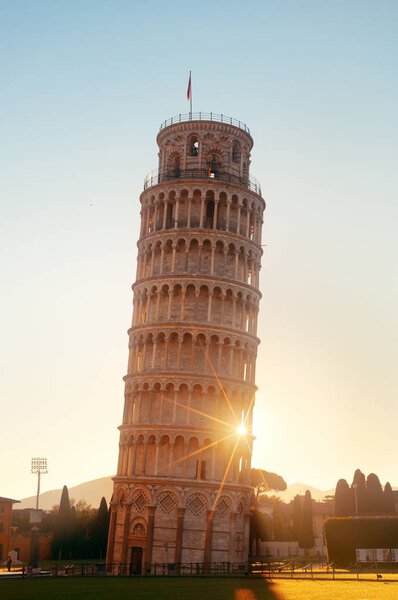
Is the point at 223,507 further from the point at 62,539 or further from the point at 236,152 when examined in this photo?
the point at 62,539

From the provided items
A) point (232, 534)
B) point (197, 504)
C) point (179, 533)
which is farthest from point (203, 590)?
point (232, 534)

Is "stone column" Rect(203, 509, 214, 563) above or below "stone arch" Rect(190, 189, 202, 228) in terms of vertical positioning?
below

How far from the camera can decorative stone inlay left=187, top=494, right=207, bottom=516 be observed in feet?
195

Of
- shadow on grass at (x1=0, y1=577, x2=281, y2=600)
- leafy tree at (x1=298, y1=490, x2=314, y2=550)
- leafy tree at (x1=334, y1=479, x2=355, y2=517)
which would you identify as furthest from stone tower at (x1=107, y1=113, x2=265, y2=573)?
leafy tree at (x1=334, y1=479, x2=355, y2=517)

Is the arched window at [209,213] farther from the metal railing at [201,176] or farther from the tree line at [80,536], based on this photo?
the tree line at [80,536]

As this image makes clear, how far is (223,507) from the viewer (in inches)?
2383

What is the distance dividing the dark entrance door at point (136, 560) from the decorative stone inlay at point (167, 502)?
3.91 metres

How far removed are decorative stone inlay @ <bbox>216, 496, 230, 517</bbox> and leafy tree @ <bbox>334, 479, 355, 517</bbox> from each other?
54.3 meters

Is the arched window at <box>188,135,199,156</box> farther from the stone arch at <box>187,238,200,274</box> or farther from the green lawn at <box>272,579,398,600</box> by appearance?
the green lawn at <box>272,579,398,600</box>

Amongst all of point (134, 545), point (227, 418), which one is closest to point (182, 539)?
point (134, 545)

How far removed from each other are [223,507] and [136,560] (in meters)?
8.44

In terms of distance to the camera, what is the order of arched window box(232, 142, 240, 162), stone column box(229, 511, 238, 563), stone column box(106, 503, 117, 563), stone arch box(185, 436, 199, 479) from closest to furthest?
stone column box(229, 511, 238, 563)
stone arch box(185, 436, 199, 479)
stone column box(106, 503, 117, 563)
arched window box(232, 142, 240, 162)

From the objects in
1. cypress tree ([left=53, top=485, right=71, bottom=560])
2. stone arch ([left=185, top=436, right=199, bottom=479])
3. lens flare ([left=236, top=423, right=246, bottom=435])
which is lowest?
cypress tree ([left=53, top=485, right=71, bottom=560])

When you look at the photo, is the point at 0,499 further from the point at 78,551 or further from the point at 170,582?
the point at 170,582
